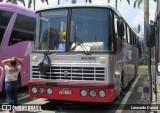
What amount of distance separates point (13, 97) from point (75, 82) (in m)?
1.78

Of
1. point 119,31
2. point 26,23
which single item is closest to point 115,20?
point 119,31

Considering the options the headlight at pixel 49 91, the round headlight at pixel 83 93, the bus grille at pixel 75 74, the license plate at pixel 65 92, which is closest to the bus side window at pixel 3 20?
the bus grille at pixel 75 74

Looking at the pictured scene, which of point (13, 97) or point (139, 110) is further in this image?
point (139, 110)

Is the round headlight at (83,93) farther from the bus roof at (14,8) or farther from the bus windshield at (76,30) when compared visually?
the bus roof at (14,8)

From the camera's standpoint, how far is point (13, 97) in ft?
32.4

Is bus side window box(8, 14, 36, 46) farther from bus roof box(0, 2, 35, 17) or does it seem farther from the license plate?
the license plate

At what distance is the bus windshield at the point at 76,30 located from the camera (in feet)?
32.3

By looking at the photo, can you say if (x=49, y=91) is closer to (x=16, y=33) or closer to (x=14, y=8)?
(x=16, y=33)

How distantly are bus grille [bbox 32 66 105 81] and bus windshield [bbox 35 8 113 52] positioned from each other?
55 cm

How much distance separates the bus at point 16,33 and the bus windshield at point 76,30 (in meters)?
2.71

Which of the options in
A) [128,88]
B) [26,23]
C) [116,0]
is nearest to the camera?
[26,23]

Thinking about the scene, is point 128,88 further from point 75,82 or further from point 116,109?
point 75,82

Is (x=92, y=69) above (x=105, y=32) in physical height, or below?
below

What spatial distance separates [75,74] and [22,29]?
5.06 meters
